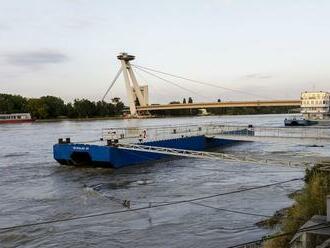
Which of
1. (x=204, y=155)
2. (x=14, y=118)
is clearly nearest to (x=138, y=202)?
(x=204, y=155)

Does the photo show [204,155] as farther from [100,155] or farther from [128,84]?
[128,84]

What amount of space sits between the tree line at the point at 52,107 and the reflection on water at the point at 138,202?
110227 millimetres

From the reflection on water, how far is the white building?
70246mm

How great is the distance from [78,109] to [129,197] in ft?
418

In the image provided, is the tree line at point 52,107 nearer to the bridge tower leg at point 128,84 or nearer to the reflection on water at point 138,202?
the bridge tower leg at point 128,84

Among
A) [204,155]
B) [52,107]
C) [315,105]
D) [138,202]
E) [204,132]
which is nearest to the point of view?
[138,202]

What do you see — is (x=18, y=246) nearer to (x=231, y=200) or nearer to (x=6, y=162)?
(x=231, y=200)

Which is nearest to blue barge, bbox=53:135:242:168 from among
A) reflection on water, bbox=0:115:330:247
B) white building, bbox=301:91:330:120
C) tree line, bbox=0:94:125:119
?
reflection on water, bbox=0:115:330:247

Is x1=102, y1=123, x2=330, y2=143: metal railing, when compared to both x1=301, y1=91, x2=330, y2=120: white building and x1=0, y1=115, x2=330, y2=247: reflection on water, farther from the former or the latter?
x1=301, y1=91, x2=330, y2=120: white building

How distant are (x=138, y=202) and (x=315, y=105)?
84606mm

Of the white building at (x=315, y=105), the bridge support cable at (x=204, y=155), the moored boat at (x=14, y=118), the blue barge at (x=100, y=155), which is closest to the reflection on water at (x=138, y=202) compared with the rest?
the blue barge at (x=100, y=155)

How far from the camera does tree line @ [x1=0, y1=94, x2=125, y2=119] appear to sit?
137000 millimetres

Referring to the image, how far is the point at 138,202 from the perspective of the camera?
17.5 metres

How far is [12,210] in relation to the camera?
55.1 ft
